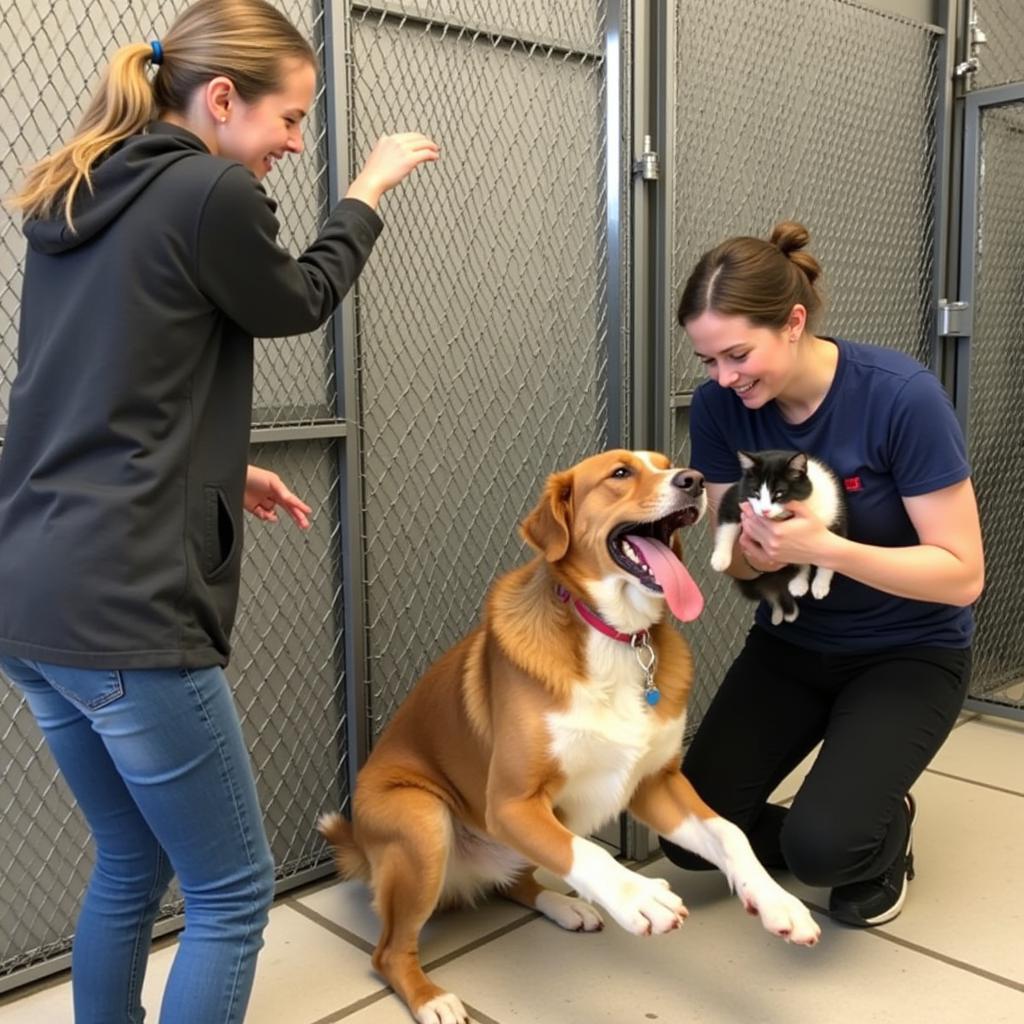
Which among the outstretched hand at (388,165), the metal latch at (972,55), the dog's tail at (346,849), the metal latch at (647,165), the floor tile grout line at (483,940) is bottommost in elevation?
the floor tile grout line at (483,940)

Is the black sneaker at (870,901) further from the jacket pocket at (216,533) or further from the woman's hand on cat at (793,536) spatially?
the jacket pocket at (216,533)

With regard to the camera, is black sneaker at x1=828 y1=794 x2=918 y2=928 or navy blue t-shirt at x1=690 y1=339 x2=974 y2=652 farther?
black sneaker at x1=828 y1=794 x2=918 y2=928

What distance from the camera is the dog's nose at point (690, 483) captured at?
5.95ft

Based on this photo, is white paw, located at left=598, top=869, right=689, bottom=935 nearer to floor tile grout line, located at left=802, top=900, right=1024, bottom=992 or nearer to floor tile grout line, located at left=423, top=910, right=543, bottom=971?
floor tile grout line, located at left=423, top=910, right=543, bottom=971

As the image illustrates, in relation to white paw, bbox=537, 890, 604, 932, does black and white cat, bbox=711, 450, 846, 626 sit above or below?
above

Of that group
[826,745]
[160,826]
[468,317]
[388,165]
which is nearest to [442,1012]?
[160,826]

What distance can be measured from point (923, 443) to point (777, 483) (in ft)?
Result: 0.97

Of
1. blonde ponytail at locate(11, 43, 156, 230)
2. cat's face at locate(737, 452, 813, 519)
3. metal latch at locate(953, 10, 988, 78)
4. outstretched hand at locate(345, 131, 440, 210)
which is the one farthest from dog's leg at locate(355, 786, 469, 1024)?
metal latch at locate(953, 10, 988, 78)

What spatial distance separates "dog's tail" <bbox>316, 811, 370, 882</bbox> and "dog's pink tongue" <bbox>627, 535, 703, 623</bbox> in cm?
85

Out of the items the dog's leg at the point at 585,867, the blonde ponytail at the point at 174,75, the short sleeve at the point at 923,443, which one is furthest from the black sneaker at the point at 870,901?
the blonde ponytail at the point at 174,75

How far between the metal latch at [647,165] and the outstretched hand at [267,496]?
3.87 ft

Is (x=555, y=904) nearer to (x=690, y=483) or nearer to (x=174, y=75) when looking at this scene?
(x=690, y=483)

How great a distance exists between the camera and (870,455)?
6.77 ft

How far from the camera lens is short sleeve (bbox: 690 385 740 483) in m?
2.31
